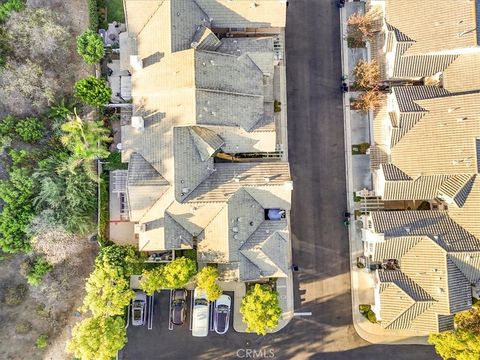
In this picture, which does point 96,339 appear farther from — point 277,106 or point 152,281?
point 277,106

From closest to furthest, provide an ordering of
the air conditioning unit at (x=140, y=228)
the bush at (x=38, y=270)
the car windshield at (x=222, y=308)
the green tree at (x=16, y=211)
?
the green tree at (x=16, y=211) < the air conditioning unit at (x=140, y=228) < the bush at (x=38, y=270) < the car windshield at (x=222, y=308)

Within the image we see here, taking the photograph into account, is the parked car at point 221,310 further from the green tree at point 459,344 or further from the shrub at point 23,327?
the green tree at point 459,344

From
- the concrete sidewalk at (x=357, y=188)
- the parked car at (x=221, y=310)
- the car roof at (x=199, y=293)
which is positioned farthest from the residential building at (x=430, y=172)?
the car roof at (x=199, y=293)

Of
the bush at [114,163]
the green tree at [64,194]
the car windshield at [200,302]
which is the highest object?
the bush at [114,163]

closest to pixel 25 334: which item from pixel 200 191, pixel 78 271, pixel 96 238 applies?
pixel 78 271

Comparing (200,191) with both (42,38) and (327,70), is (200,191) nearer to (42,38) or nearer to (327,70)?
(327,70)

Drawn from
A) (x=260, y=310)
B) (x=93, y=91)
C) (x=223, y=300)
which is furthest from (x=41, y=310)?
(x=93, y=91)

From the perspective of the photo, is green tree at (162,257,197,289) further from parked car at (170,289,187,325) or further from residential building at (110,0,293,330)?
→ parked car at (170,289,187,325)
